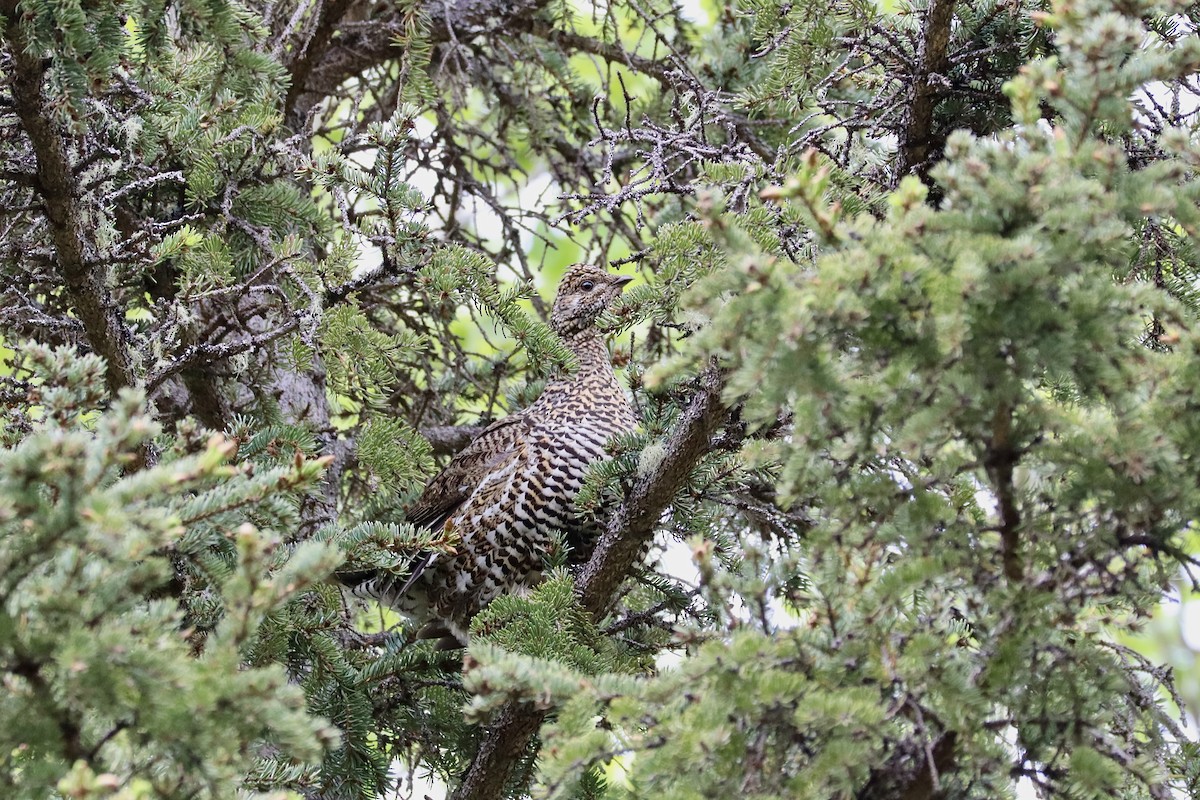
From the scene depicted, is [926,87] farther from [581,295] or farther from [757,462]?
[581,295]

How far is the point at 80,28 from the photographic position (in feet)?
9.63

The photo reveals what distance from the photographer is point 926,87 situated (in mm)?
3783

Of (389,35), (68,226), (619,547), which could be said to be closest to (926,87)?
(619,547)

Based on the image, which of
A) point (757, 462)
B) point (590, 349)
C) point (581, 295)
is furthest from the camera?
point (581, 295)

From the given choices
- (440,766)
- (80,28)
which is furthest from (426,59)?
(440,766)

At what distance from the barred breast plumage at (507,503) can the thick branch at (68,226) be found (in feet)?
4.42

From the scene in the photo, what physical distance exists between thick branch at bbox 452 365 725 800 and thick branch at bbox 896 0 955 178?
990 mm

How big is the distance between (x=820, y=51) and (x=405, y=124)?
1.50 metres

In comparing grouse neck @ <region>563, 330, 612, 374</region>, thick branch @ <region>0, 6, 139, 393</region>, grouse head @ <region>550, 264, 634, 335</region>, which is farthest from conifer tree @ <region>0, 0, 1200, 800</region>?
grouse head @ <region>550, 264, 634, 335</region>

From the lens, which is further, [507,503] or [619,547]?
[507,503]

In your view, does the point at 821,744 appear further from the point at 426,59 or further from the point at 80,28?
the point at 426,59

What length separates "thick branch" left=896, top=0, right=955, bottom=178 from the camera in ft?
12.0

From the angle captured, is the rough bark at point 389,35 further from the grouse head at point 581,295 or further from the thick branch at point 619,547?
the thick branch at point 619,547

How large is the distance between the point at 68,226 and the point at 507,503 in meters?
1.99
